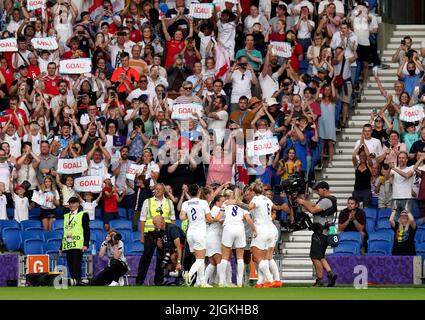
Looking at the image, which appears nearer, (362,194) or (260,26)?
(362,194)

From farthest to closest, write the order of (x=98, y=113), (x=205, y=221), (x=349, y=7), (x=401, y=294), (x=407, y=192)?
1. (x=349, y=7)
2. (x=98, y=113)
3. (x=407, y=192)
4. (x=205, y=221)
5. (x=401, y=294)

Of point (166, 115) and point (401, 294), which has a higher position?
point (166, 115)

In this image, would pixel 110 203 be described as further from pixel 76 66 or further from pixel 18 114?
pixel 76 66

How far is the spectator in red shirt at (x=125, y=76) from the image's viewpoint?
36.0 meters

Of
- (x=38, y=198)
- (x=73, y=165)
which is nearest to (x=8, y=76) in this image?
(x=73, y=165)

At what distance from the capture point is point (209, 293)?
2678 cm

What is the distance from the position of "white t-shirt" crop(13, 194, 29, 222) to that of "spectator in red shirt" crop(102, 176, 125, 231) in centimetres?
159

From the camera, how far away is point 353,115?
36.8 metres

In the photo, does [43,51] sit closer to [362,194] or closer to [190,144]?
[190,144]

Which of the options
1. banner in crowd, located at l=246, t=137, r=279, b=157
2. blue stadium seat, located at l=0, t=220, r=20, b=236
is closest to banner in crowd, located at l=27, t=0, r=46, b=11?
blue stadium seat, located at l=0, t=220, r=20, b=236

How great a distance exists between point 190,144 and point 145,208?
2.64 metres

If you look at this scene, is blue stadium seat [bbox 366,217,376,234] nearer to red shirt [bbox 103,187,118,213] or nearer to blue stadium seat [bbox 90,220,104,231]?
red shirt [bbox 103,187,118,213]

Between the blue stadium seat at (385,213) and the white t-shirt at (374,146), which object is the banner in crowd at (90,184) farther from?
the blue stadium seat at (385,213)

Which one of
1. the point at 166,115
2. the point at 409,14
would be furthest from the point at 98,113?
the point at 409,14
